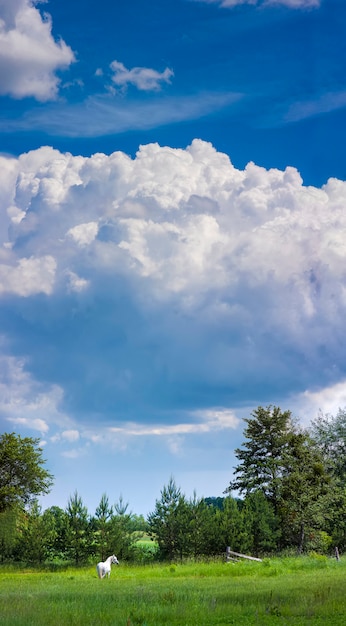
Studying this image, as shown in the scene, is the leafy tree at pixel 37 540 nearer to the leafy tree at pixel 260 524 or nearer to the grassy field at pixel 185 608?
the leafy tree at pixel 260 524

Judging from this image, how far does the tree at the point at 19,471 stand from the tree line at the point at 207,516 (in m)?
0.08

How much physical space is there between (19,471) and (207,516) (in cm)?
1520

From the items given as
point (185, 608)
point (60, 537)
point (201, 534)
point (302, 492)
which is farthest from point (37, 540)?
point (185, 608)

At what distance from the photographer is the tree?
54.0 m

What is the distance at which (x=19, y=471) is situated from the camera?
54.6 m

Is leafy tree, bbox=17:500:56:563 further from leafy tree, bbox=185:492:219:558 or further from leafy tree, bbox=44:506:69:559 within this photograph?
leafy tree, bbox=185:492:219:558

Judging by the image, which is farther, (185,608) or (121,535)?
(121,535)

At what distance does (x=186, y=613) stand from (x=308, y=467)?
46.3 meters

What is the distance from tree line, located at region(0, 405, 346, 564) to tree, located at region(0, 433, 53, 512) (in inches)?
3.1

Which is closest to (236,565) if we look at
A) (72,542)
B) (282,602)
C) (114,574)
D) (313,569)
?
(313,569)

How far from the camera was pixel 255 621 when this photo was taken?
16.6 metres

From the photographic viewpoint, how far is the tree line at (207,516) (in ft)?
166

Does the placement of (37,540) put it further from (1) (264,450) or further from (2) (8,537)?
(1) (264,450)

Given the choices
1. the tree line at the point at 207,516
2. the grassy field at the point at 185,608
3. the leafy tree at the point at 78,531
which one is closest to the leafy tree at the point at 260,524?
the tree line at the point at 207,516
